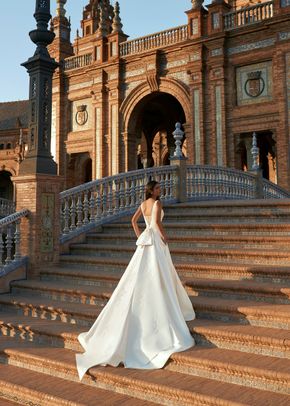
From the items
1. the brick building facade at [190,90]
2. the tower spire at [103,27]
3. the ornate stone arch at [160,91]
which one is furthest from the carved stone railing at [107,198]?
the tower spire at [103,27]

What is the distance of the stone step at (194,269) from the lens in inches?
241

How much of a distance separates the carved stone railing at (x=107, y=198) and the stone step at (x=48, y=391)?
4.18 m

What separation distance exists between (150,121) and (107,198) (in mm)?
20581

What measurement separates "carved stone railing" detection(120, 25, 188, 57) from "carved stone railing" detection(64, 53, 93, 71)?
2780 millimetres

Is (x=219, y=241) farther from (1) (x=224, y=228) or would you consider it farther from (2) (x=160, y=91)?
(2) (x=160, y=91)

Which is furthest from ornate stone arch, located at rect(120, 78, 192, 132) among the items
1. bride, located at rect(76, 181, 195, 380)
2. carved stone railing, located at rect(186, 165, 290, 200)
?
bride, located at rect(76, 181, 195, 380)

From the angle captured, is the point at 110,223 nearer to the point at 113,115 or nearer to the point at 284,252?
the point at 284,252

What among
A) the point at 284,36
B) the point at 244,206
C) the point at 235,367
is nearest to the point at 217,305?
the point at 235,367

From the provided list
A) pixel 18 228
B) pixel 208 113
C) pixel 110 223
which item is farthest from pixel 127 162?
pixel 18 228

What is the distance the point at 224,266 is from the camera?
6.60 meters

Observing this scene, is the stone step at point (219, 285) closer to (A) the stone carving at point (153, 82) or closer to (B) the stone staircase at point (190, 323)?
(B) the stone staircase at point (190, 323)

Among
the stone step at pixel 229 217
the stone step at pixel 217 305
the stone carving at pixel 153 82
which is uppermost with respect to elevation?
the stone carving at pixel 153 82

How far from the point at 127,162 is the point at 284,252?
18.6 metres

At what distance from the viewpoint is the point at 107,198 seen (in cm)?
1042
